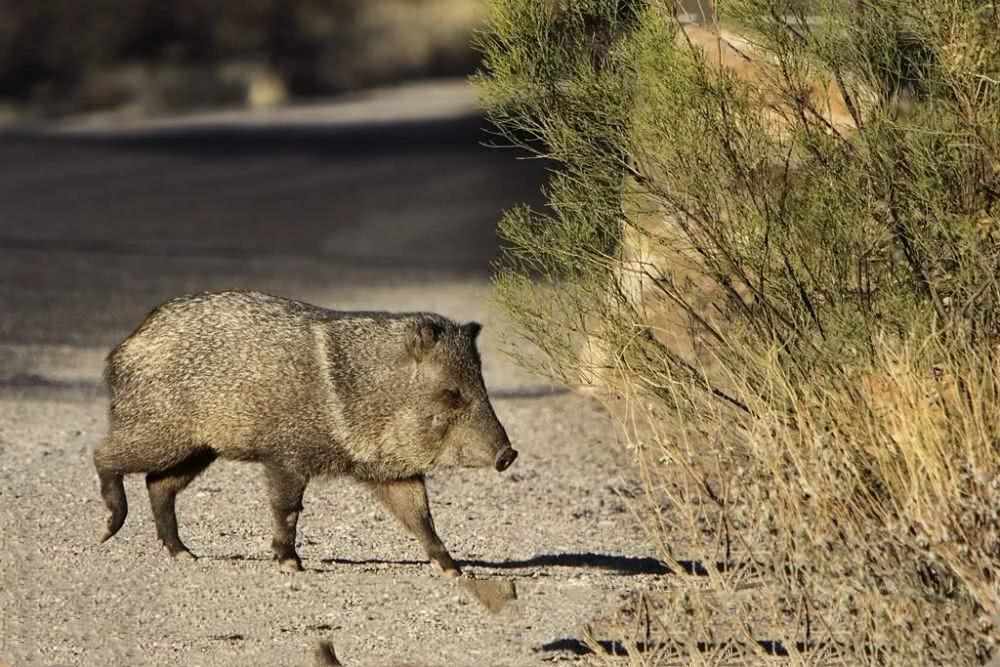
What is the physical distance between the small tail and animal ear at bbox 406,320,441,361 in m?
1.08

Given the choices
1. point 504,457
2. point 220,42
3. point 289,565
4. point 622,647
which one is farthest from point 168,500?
point 220,42

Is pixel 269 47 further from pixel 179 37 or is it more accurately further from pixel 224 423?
pixel 224 423

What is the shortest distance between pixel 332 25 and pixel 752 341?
35.2 m

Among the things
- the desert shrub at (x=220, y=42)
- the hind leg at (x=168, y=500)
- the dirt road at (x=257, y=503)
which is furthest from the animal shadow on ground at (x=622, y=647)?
the desert shrub at (x=220, y=42)

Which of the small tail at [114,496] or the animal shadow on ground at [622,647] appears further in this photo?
the small tail at [114,496]

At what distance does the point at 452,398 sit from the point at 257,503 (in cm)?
162

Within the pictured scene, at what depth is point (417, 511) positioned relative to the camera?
21.3 feet

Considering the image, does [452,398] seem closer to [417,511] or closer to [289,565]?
[417,511]

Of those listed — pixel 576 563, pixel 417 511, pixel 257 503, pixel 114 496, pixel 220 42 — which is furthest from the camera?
pixel 220 42

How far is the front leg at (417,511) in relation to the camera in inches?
255

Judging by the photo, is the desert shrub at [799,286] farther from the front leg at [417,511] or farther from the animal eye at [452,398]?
the front leg at [417,511]

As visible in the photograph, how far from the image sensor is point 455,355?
639cm

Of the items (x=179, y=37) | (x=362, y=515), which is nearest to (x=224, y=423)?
(x=362, y=515)

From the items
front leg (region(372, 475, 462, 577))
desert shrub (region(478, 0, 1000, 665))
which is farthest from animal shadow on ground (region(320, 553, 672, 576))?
front leg (region(372, 475, 462, 577))
